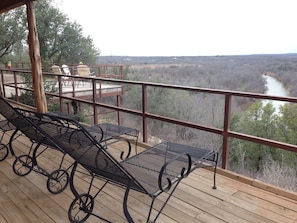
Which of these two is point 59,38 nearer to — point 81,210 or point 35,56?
point 35,56

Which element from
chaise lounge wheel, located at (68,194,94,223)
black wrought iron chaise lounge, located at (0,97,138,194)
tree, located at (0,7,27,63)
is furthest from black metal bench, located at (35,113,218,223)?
tree, located at (0,7,27,63)

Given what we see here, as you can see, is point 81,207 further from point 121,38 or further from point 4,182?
point 121,38

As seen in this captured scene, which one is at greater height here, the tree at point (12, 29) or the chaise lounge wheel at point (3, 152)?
the tree at point (12, 29)

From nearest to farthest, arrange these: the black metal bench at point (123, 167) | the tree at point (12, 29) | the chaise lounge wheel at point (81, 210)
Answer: the black metal bench at point (123, 167) → the chaise lounge wheel at point (81, 210) → the tree at point (12, 29)

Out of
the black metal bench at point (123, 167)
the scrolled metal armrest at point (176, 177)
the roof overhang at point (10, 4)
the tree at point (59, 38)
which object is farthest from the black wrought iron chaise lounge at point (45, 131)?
the tree at point (59, 38)

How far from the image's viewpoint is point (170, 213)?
2.29 m

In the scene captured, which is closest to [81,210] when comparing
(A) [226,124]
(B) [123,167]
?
(B) [123,167]

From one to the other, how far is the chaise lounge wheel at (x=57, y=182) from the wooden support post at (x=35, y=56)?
2492mm

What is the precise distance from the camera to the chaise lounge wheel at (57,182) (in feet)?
8.70

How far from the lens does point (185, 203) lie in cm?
244

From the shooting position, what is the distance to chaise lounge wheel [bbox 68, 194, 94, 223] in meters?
2.12

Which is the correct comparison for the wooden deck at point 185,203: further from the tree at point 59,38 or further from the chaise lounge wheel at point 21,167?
the tree at point 59,38

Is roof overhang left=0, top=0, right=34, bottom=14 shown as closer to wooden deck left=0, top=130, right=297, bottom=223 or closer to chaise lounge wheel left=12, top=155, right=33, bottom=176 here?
chaise lounge wheel left=12, top=155, right=33, bottom=176

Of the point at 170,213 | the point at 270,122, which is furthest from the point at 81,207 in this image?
the point at 270,122
